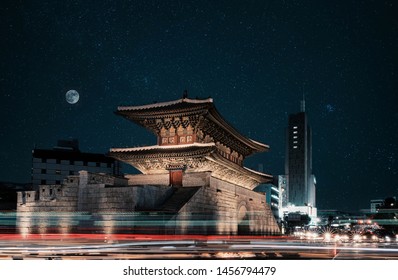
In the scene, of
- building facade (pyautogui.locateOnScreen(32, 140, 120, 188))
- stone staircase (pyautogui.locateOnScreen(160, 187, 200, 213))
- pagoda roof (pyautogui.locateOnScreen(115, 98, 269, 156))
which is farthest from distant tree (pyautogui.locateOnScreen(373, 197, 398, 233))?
building facade (pyautogui.locateOnScreen(32, 140, 120, 188))

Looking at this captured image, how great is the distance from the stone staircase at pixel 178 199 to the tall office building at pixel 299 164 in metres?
117

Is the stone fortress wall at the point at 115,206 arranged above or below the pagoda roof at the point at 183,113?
below

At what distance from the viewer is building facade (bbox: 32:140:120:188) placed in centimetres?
7100

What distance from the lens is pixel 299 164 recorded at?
14612 cm

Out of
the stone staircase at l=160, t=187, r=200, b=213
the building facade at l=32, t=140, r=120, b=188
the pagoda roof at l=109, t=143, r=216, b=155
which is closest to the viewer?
the stone staircase at l=160, t=187, r=200, b=213

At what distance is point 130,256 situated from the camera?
13.1 m

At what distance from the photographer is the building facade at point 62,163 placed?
71000mm

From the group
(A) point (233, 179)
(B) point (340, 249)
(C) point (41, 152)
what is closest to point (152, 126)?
(A) point (233, 179)

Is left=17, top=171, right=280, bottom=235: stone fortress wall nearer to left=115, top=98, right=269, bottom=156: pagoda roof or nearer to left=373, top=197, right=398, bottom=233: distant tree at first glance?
left=115, top=98, right=269, bottom=156: pagoda roof

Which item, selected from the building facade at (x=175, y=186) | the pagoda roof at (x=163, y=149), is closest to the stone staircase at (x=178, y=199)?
the building facade at (x=175, y=186)

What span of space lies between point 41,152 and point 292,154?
94798 millimetres

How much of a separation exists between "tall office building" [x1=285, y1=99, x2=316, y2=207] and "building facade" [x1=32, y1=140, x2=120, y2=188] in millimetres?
81738

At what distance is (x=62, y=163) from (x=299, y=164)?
9174cm

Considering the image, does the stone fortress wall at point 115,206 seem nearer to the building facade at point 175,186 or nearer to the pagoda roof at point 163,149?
the building facade at point 175,186
